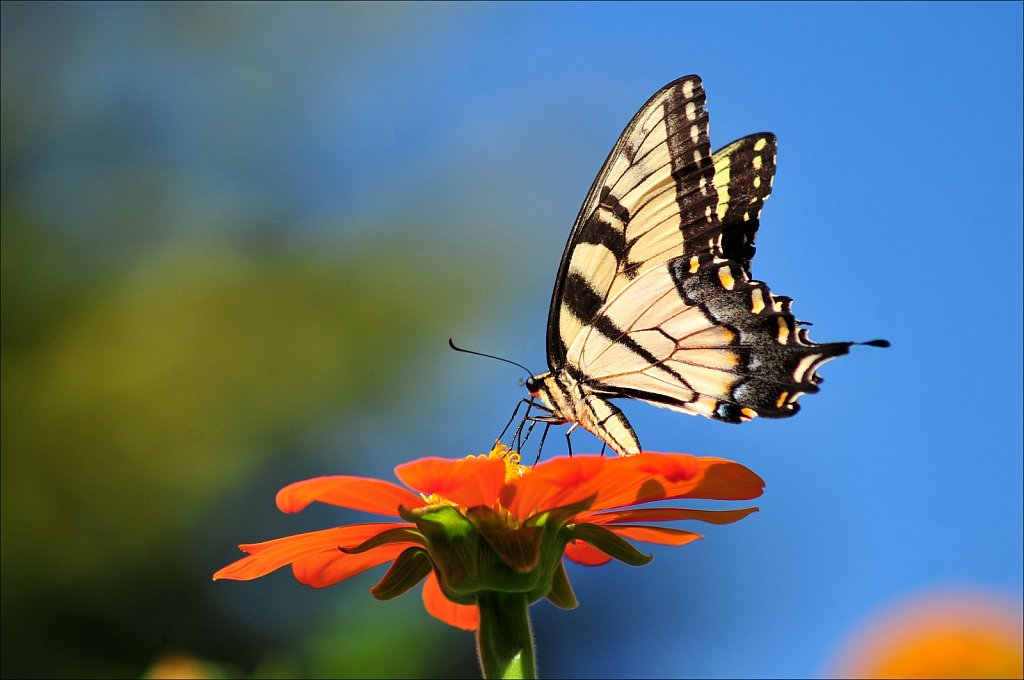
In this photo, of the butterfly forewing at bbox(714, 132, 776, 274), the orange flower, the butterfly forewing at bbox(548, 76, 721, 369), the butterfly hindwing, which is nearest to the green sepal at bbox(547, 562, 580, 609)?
the orange flower

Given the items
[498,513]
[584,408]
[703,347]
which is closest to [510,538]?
[498,513]

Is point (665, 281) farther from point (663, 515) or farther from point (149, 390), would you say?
point (149, 390)

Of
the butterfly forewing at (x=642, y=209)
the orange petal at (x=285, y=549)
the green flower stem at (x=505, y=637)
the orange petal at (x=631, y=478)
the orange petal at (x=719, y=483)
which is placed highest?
the butterfly forewing at (x=642, y=209)

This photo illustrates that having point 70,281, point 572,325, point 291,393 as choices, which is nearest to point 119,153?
point 70,281

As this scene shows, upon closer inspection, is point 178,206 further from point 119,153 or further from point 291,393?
point 291,393

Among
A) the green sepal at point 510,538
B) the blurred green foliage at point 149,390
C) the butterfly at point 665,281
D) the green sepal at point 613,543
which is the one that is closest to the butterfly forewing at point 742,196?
the butterfly at point 665,281

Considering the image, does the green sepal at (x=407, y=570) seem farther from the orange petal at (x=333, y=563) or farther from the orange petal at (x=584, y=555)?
the orange petal at (x=584, y=555)
